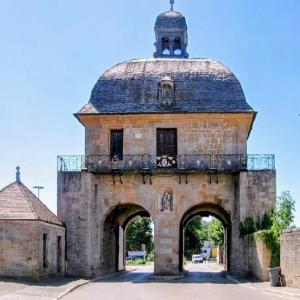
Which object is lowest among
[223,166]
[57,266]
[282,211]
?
[57,266]

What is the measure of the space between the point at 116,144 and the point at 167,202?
4.18 meters

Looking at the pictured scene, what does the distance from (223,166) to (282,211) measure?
5.36 meters

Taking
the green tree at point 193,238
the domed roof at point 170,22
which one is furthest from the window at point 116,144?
the green tree at point 193,238

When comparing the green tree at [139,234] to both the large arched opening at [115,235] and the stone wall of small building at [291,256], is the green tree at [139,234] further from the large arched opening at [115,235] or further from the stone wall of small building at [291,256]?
the stone wall of small building at [291,256]

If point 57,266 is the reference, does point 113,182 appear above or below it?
above

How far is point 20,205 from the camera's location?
29156 mm

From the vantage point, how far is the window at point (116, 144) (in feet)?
120

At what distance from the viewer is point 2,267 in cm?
2764

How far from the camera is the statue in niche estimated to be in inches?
1394

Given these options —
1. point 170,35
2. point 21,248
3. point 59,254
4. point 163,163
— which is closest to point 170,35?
point 170,35

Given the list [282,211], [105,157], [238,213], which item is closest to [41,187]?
[105,157]

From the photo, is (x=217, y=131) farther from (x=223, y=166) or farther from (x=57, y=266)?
(x=57, y=266)

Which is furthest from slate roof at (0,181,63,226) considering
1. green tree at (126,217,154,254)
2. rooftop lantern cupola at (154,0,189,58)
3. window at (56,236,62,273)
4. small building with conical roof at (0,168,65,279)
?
green tree at (126,217,154,254)

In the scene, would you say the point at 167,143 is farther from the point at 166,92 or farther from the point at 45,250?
the point at 45,250
